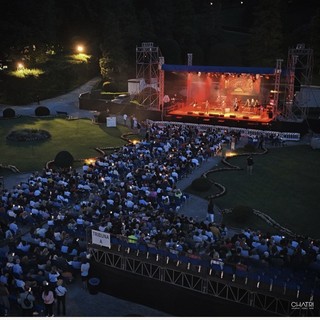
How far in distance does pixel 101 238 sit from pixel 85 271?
130cm

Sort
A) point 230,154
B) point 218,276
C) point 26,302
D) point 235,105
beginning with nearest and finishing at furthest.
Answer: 1. point 26,302
2. point 218,276
3. point 230,154
4. point 235,105

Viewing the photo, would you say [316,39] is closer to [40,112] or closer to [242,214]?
[40,112]

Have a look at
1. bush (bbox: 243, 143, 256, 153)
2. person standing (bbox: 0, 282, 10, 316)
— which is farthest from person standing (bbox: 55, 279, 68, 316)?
bush (bbox: 243, 143, 256, 153)

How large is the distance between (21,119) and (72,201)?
83.8ft

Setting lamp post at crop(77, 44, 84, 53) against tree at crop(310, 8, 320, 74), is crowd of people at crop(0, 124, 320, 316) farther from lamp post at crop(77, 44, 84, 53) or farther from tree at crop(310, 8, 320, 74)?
lamp post at crop(77, 44, 84, 53)

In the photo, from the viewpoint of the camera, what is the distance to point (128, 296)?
612 inches

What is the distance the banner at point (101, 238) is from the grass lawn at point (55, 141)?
48.4 feet

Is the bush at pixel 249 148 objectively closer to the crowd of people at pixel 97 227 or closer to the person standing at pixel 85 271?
the crowd of people at pixel 97 227

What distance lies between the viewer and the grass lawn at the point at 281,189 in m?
21.2

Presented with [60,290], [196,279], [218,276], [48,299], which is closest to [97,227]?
[60,290]

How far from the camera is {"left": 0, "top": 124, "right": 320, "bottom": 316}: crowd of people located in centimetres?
1423

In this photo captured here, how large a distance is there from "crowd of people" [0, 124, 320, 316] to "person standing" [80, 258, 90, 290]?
1.5 inches

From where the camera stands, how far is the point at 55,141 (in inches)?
1448

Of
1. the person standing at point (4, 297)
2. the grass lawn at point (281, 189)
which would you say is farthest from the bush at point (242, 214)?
the person standing at point (4, 297)
